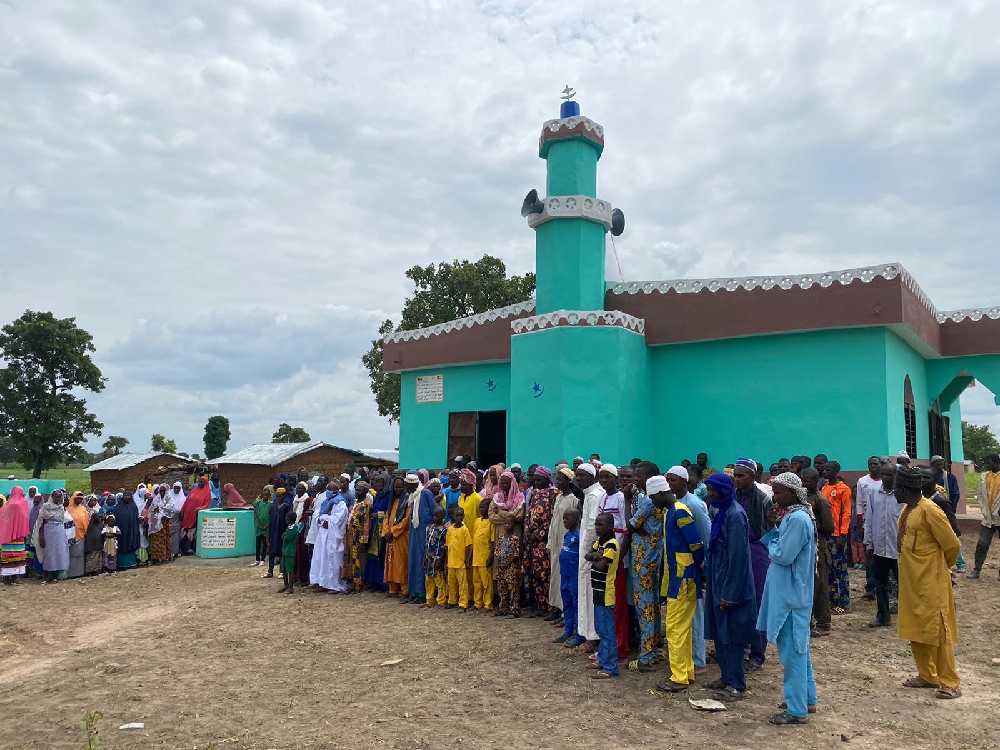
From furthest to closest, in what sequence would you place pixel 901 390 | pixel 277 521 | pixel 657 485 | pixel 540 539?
1. pixel 901 390
2. pixel 277 521
3. pixel 540 539
4. pixel 657 485

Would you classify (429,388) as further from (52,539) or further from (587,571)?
(587,571)

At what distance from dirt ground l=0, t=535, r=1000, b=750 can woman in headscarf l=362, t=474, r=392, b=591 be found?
35.5 inches

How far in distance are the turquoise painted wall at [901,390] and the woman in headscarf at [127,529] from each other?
41.0ft

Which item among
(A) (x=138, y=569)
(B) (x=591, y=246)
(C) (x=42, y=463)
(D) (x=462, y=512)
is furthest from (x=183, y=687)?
(C) (x=42, y=463)

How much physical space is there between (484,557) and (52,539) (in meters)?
8.13

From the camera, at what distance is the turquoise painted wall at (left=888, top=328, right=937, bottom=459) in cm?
1163

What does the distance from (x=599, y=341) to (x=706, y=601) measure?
764cm

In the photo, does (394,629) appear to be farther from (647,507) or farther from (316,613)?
(647,507)

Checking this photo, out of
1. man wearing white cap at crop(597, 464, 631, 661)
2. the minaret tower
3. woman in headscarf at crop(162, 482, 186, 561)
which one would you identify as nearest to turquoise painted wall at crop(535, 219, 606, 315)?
the minaret tower

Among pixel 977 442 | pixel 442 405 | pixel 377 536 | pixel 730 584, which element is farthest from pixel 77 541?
pixel 977 442

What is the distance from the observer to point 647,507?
5742 mm

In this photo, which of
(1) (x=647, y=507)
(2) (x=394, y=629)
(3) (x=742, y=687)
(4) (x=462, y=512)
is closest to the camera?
(3) (x=742, y=687)

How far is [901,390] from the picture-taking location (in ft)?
41.2

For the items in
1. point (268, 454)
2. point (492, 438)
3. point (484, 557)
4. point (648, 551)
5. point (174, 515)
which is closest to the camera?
point (648, 551)
